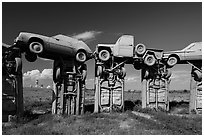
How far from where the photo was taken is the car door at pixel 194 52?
15422mm

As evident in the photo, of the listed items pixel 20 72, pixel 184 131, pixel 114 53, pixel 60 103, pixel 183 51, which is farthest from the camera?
pixel 183 51

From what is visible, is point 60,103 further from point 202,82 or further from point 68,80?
point 202,82

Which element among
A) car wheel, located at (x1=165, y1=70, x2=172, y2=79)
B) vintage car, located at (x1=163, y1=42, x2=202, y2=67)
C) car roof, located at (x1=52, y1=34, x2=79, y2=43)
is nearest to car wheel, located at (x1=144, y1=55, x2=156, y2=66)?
vintage car, located at (x1=163, y1=42, x2=202, y2=67)

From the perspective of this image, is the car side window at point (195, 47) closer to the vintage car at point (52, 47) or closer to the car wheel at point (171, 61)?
the car wheel at point (171, 61)

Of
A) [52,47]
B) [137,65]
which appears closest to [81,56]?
[52,47]

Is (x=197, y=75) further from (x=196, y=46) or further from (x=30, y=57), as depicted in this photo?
(x=30, y=57)

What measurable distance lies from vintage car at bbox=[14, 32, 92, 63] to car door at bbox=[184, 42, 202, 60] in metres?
8.17

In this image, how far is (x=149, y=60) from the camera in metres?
15.7

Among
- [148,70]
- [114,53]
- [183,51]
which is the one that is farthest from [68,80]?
[183,51]

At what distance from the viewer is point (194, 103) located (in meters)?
15.6

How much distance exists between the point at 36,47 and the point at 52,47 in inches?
38.5

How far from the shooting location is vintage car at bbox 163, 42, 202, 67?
51.3 ft

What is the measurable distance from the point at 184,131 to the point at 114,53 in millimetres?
7458

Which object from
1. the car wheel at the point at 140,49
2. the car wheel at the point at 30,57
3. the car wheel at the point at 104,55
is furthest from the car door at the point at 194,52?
the car wheel at the point at 30,57
